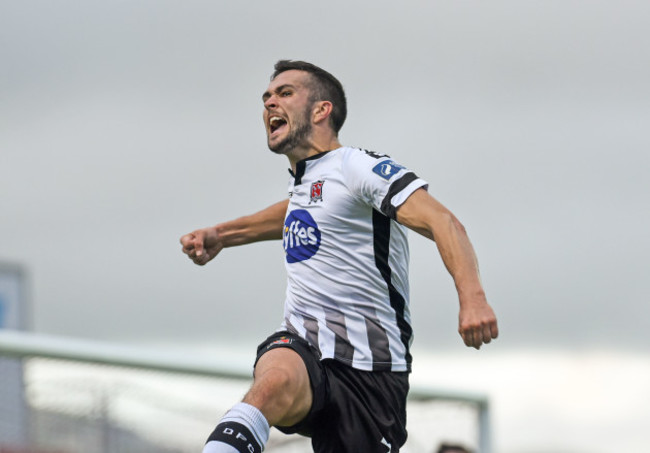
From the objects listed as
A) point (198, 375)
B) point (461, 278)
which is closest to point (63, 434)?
point (198, 375)

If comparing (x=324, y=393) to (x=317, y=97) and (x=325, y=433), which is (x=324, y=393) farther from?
(x=317, y=97)

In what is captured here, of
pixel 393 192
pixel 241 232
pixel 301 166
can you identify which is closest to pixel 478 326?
pixel 393 192

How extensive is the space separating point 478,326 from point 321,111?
2.02 meters

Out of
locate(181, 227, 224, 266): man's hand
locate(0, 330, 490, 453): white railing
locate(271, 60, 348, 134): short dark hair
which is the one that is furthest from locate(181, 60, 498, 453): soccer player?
locate(0, 330, 490, 453): white railing

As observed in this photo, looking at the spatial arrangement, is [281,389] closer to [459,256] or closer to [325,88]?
[459,256]

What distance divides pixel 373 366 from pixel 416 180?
3.26 ft

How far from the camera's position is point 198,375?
26.3ft

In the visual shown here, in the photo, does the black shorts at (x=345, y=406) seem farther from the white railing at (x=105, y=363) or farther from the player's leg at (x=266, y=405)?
the white railing at (x=105, y=363)

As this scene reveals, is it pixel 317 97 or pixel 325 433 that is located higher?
pixel 317 97

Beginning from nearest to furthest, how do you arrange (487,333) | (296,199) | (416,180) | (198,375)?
1. (487,333)
2. (416,180)
3. (296,199)
4. (198,375)

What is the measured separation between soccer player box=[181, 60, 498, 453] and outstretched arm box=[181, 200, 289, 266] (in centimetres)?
72

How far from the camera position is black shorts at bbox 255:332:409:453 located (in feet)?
18.6

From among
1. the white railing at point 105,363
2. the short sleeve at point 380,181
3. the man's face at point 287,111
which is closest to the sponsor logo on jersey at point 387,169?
the short sleeve at point 380,181

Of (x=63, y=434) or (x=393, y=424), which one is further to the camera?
(x=63, y=434)
